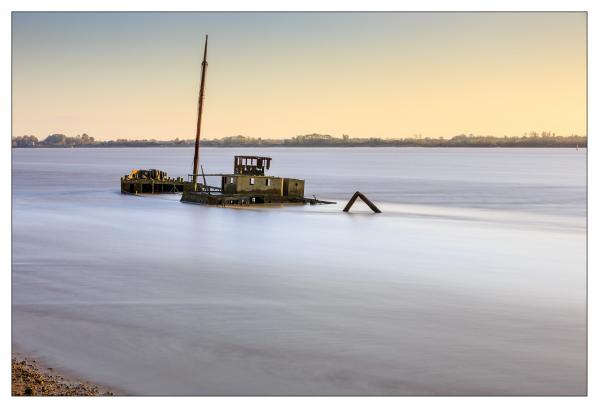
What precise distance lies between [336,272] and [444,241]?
10014mm

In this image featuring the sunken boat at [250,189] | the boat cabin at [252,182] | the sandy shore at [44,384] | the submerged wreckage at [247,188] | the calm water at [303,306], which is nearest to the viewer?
the sandy shore at [44,384]

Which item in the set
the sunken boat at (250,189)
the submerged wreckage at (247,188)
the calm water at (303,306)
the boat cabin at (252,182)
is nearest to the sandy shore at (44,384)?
the calm water at (303,306)

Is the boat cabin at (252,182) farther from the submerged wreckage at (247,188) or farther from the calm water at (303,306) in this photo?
the calm water at (303,306)

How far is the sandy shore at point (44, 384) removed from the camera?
34.1ft

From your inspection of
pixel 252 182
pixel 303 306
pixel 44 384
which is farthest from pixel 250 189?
pixel 44 384

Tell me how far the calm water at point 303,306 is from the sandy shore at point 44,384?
1.09 ft

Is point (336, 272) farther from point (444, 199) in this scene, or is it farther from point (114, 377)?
point (444, 199)

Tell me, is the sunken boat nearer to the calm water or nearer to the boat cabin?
the boat cabin

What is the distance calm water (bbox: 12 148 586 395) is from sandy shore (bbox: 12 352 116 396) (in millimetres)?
333

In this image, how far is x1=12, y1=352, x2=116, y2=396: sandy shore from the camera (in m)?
10.4

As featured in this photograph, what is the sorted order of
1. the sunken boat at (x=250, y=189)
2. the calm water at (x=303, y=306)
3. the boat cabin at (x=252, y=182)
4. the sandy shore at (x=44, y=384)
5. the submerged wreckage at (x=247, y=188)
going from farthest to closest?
the boat cabin at (x=252, y=182), the submerged wreckage at (x=247, y=188), the sunken boat at (x=250, y=189), the calm water at (x=303, y=306), the sandy shore at (x=44, y=384)

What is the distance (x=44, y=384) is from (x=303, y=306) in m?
7.83

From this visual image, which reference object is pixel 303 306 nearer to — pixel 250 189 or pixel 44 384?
pixel 44 384
